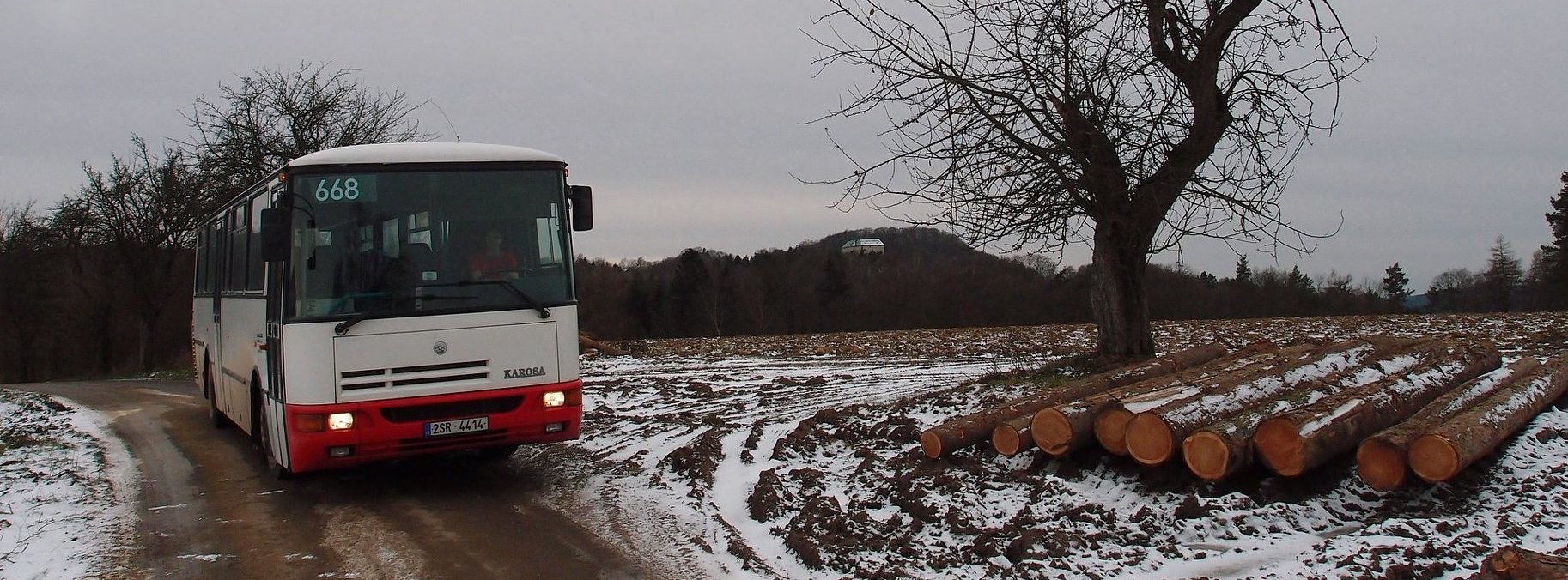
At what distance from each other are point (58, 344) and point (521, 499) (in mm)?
45730

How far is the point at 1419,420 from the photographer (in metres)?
7.18

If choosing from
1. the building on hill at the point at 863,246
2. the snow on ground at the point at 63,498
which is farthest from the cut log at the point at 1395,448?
the building on hill at the point at 863,246

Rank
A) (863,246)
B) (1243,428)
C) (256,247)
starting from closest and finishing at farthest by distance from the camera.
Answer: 1. (1243,428)
2. (256,247)
3. (863,246)

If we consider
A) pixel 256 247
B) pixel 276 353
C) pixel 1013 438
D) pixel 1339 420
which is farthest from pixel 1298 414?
pixel 256 247

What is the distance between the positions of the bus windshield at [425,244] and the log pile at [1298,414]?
3.37 m

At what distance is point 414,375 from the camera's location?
812 centimetres

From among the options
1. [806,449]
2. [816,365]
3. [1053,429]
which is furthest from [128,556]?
[816,365]

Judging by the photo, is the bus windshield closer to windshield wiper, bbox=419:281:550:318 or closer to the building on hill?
windshield wiper, bbox=419:281:550:318

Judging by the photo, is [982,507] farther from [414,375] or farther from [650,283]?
[650,283]

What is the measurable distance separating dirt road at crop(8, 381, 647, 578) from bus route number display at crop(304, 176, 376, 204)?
92.2 inches

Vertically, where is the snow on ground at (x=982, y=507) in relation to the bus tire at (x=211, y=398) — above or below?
below

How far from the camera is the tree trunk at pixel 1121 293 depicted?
12859 millimetres

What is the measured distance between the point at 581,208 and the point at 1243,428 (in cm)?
512

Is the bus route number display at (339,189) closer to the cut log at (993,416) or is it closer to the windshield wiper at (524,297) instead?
the windshield wiper at (524,297)
